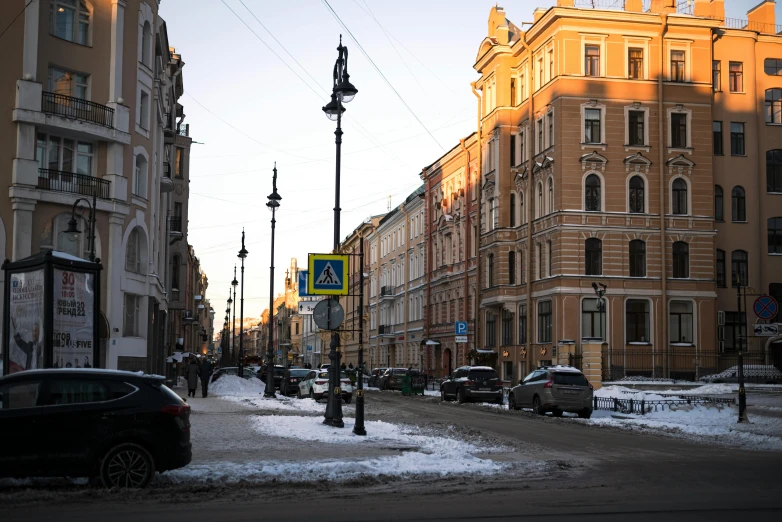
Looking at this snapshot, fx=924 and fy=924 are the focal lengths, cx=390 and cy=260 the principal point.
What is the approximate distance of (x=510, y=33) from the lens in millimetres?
61156

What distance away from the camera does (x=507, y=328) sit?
Result: 57.7 meters

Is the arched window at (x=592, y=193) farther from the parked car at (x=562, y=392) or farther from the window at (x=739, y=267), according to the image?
the parked car at (x=562, y=392)

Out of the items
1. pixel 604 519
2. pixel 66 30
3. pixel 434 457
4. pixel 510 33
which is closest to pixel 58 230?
pixel 66 30

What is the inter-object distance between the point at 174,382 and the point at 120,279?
927 inches

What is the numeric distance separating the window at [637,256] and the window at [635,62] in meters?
9.25

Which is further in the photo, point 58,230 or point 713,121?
point 713,121

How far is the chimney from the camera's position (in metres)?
56.9

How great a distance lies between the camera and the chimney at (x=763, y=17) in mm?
56938

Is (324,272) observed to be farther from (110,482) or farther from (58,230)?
(58,230)

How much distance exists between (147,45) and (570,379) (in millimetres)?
24769

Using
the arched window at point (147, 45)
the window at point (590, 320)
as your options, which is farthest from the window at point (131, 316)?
the window at point (590, 320)

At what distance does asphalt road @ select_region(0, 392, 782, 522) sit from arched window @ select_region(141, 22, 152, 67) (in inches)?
1237

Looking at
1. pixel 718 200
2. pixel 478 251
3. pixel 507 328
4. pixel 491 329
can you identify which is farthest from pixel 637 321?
pixel 478 251

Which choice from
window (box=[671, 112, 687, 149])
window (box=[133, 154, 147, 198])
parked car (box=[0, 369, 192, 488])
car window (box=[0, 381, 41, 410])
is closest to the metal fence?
window (box=[671, 112, 687, 149])
